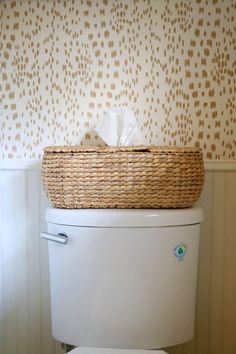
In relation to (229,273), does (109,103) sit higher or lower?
higher

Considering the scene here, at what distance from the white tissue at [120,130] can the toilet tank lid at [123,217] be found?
24 centimetres

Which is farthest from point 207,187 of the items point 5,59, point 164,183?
point 5,59

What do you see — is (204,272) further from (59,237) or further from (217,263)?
(59,237)

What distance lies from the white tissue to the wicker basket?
0.35 feet

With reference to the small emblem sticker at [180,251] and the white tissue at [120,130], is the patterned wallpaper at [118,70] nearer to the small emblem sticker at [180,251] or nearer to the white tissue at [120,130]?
the white tissue at [120,130]

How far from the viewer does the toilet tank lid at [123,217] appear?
1342mm

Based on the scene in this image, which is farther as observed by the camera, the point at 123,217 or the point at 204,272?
the point at 204,272

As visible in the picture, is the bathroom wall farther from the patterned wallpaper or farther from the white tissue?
the white tissue

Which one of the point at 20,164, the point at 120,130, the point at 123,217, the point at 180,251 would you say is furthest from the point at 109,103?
the point at 180,251

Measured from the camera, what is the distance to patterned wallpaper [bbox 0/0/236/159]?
165 cm

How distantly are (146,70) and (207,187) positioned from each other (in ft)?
1.62

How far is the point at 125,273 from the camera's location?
1.36 metres

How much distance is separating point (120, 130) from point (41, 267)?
652 millimetres

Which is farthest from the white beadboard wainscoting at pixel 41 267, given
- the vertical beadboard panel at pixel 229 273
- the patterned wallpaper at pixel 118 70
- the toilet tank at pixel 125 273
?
the toilet tank at pixel 125 273
